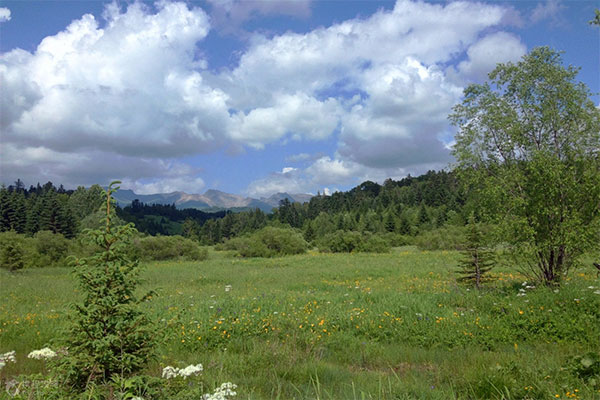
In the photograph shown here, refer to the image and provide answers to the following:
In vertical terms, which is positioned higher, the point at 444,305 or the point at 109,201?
the point at 109,201

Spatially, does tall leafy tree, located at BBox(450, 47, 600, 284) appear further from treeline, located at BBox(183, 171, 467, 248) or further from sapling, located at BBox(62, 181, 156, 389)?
treeline, located at BBox(183, 171, 467, 248)

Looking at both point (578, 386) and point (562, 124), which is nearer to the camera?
point (578, 386)

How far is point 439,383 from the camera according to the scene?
5.24 m

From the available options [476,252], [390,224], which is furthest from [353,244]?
[390,224]

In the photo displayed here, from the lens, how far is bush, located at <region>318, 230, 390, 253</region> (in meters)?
42.2

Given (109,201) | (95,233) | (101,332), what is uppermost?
(109,201)

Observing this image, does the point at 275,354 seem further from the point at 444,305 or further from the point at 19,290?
the point at 19,290

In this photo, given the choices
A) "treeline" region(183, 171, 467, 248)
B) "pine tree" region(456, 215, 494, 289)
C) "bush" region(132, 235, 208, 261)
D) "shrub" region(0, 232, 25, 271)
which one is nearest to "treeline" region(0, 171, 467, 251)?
"treeline" region(183, 171, 467, 248)

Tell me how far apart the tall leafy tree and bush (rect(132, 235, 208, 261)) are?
3555cm

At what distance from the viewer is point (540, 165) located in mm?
10500

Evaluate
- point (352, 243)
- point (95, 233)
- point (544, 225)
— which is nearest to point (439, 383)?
point (95, 233)

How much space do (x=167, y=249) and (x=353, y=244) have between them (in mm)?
22272

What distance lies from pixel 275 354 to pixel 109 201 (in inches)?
155

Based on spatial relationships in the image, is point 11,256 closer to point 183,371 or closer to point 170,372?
point 170,372
